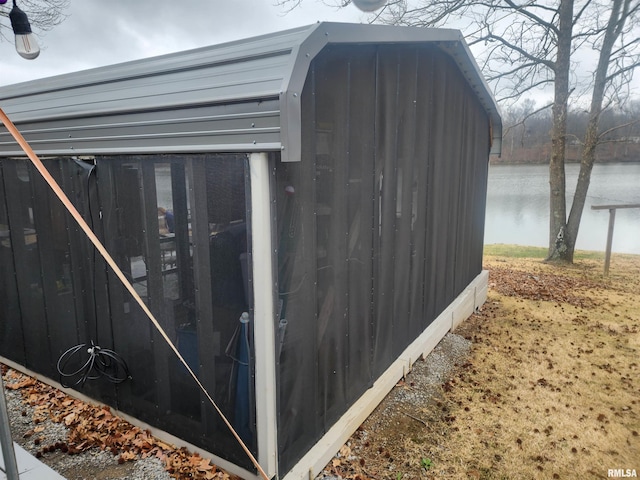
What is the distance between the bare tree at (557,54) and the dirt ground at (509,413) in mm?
5264

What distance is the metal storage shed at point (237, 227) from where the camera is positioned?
2334 mm

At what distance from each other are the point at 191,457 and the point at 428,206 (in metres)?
3.29

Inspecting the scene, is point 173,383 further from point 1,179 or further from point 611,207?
point 611,207

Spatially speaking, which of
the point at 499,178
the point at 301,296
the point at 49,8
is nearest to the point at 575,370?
the point at 301,296

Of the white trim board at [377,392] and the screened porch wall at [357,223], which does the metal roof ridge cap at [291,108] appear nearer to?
the screened porch wall at [357,223]

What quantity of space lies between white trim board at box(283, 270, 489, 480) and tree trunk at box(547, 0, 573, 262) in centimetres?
579

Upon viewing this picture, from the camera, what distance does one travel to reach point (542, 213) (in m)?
21.9

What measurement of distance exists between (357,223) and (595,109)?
10275 mm

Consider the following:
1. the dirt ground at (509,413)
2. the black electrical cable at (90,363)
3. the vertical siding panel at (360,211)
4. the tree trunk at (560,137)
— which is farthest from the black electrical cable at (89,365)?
the tree trunk at (560,137)

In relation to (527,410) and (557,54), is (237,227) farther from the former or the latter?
(557,54)

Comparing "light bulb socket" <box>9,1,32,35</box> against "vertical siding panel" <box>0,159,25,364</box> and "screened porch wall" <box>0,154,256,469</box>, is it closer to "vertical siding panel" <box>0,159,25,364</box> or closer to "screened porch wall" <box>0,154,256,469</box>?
"screened porch wall" <box>0,154,256,469</box>

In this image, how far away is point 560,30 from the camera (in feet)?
33.0

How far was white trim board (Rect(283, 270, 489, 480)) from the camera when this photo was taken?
2842mm

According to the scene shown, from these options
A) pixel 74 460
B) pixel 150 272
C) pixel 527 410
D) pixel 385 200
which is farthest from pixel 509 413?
pixel 74 460
